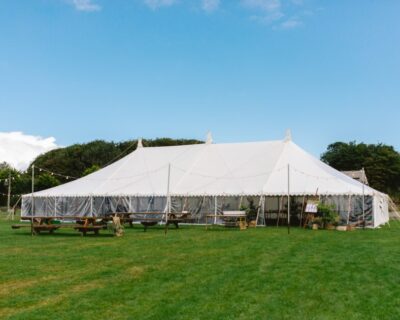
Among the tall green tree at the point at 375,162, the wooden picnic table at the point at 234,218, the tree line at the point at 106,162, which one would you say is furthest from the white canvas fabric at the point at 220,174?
the tall green tree at the point at 375,162

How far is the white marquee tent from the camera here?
18547 mm

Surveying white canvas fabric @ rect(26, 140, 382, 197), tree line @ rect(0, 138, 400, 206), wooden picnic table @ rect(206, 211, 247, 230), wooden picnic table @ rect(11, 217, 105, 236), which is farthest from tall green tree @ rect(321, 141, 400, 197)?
wooden picnic table @ rect(11, 217, 105, 236)

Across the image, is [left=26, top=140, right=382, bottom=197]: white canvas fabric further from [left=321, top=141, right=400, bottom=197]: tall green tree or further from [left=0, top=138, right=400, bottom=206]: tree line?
[left=321, top=141, right=400, bottom=197]: tall green tree

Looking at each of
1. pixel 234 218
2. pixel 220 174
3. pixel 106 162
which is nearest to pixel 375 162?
pixel 106 162

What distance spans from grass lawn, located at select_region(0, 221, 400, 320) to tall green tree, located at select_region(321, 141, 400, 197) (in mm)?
39693

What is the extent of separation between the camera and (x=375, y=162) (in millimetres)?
48781

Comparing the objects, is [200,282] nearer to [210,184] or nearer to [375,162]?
[210,184]

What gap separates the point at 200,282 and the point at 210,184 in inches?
547

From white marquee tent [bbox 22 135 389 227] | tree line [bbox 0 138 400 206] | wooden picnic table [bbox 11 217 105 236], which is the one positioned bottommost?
wooden picnic table [bbox 11 217 105 236]

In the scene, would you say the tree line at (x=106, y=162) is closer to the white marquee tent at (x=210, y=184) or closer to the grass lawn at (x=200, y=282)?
the white marquee tent at (x=210, y=184)

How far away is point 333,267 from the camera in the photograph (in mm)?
7793

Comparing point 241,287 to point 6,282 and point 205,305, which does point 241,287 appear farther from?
point 6,282

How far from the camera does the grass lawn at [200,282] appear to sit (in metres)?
5.18

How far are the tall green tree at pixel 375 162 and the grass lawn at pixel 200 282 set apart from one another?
130ft
